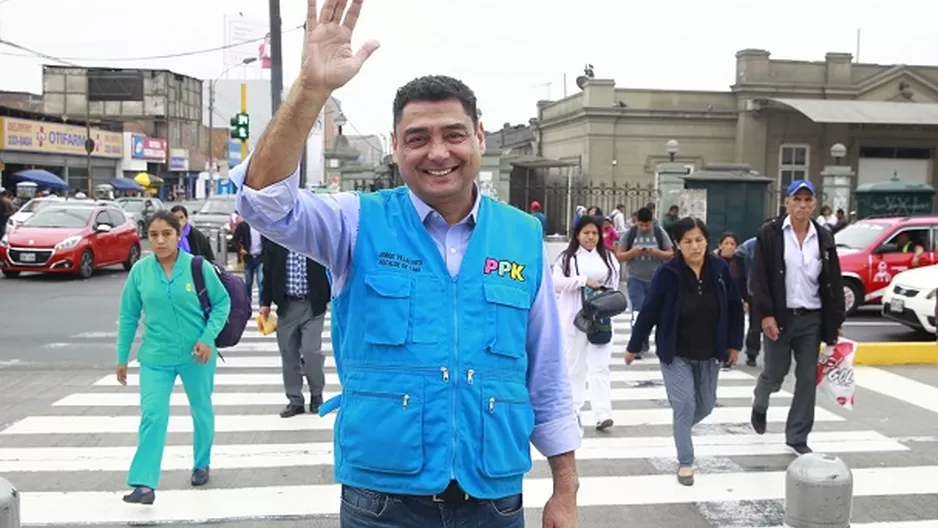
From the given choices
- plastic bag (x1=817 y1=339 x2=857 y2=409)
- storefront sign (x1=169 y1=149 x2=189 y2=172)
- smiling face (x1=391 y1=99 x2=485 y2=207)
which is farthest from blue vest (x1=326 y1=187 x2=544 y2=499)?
storefront sign (x1=169 y1=149 x2=189 y2=172)

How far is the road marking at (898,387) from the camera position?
29.8 feet

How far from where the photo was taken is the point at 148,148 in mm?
53875

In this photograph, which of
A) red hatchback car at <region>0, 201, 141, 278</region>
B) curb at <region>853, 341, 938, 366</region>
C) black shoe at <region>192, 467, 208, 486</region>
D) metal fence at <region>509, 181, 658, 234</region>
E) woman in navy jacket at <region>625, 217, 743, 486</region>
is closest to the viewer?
black shoe at <region>192, 467, 208, 486</region>

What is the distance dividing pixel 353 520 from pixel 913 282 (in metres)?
12.6

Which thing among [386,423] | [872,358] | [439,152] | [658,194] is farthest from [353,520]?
[658,194]

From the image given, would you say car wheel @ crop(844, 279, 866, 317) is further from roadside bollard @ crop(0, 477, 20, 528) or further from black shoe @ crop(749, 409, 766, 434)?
roadside bollard @ crop(0, 477, 20, 528)

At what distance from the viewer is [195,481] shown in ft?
20.2

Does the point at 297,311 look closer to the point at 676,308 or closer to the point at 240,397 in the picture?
the point at 240,397

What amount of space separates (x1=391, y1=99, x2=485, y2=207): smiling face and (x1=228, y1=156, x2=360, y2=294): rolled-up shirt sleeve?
203 millimetres

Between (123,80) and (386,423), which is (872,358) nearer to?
(386,423)

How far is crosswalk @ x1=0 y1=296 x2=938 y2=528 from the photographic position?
18.8 ft

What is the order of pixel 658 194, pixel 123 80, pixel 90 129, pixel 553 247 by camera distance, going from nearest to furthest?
pixel 553 247 → pixel 658 194 → pixel 90 129 → pixel 123 80

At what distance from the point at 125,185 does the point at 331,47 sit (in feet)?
162

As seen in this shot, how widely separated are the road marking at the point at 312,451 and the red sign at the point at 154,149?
4962 centimetres
